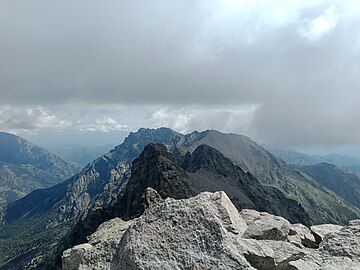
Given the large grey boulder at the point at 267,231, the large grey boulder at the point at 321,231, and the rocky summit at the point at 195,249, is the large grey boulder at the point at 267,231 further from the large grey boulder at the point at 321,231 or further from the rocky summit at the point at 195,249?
the rocky summit at the point at 195,249

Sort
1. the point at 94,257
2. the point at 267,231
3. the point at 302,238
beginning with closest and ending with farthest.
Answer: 1. the point at 94,257
2. the point at 267,231
3. the point at 302,238

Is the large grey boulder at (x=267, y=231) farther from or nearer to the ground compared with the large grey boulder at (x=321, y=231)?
farther from the ground

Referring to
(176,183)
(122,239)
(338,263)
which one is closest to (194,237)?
(122,239)

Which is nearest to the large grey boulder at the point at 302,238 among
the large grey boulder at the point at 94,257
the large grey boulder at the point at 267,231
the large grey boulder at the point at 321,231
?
the large grey boulder at the point at 321,231

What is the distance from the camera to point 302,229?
101ft

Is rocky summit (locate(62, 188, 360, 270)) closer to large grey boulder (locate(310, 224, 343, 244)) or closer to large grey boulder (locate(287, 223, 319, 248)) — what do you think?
large grey boulder (locate(287, 223, 319, 248))

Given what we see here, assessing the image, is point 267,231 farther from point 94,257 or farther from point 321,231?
point 94,257

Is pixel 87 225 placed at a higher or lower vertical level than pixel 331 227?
lower

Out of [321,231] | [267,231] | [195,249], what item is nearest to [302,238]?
[321,231]

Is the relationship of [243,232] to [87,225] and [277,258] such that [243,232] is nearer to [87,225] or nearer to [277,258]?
[277,258]

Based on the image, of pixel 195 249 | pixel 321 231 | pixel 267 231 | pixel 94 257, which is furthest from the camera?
pixel 321 231

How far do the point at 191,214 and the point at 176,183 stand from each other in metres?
171

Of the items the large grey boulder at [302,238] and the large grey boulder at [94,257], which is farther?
the large grey boulder at [302,238]

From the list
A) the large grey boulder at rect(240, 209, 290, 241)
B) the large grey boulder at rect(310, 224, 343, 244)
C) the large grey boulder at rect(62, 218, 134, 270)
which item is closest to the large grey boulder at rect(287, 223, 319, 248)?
the large grey boulder at rect(310, 224, 343, 244)
